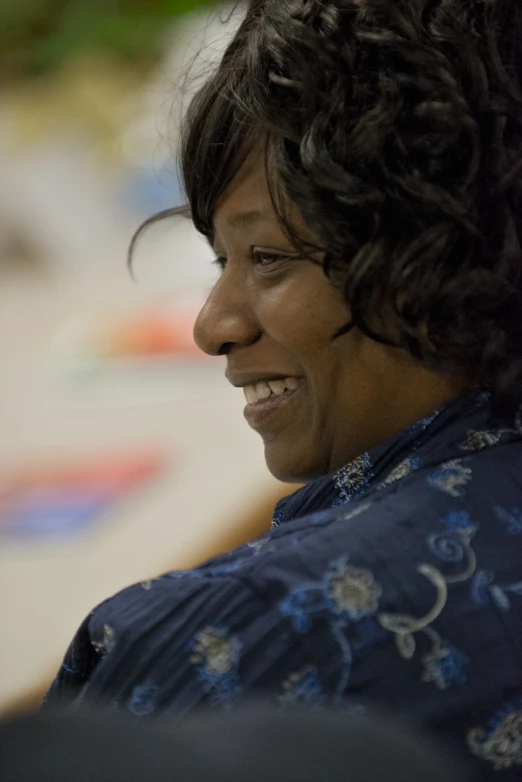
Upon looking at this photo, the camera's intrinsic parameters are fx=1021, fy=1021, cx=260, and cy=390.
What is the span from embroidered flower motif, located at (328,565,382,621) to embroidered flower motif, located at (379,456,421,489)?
13 cm

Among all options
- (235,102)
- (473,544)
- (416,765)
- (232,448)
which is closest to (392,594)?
(473,544)

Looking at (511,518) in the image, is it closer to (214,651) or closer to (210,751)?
(214,651)

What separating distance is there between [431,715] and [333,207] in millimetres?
426

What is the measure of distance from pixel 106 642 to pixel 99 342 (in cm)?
187

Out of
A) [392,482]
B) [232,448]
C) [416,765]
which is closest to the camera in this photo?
[416,765]

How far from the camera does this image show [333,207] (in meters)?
0.88

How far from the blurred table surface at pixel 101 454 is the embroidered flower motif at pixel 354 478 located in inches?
27.4

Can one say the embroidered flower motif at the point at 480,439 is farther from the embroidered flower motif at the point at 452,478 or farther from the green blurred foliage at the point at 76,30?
the green blurred foliage at the point at 76,30

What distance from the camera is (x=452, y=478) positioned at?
796 millimetres

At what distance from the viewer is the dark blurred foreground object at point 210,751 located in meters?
0.29

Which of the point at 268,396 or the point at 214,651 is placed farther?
the point at 268,396

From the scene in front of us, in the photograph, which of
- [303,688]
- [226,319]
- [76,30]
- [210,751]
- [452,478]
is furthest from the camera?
[76,30]

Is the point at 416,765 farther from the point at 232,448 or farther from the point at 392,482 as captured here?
the point at 232,448

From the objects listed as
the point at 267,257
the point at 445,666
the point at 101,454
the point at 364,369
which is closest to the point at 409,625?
the point at 445,666
